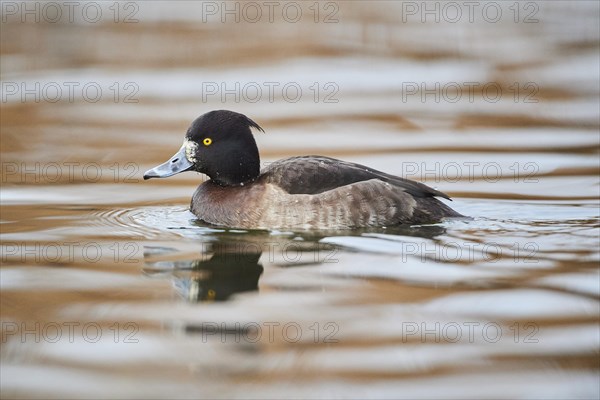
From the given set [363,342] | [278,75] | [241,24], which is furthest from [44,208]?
[241,24]

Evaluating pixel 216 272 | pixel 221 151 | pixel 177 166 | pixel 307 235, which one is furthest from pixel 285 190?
pixel 216 272

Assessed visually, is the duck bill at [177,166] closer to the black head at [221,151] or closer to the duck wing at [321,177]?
the black head at [221,151]

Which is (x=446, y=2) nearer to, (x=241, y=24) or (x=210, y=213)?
(x=241, y=24)

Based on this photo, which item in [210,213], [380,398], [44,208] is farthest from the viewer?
[44,208]

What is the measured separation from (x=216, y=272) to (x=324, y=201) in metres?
1.47

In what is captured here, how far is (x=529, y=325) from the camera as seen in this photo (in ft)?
17.8

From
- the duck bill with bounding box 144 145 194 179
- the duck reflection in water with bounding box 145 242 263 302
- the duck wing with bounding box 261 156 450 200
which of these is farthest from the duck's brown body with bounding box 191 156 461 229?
the duck reflection in water with bounding box 145 242 263 302

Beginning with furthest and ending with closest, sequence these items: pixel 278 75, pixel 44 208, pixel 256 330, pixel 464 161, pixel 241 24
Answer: pixel 241 24
pixel 278 75
pixel 464 161
pixel 44 208
pixel 256 330

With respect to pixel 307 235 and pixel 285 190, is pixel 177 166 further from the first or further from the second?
pixel 307 235

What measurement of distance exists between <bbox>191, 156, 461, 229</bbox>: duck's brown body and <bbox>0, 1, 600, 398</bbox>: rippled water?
0.16 meters

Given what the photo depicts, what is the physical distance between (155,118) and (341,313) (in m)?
6.50

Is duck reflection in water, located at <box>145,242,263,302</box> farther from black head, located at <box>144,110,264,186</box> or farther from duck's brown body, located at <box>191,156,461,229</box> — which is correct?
black head, located at <box>144,110,264,186</box>

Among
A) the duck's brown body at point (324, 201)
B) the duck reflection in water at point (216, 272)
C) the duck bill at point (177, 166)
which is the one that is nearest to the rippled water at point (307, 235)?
the duck reflection in water at point (216, 272)

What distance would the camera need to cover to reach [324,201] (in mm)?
7789
